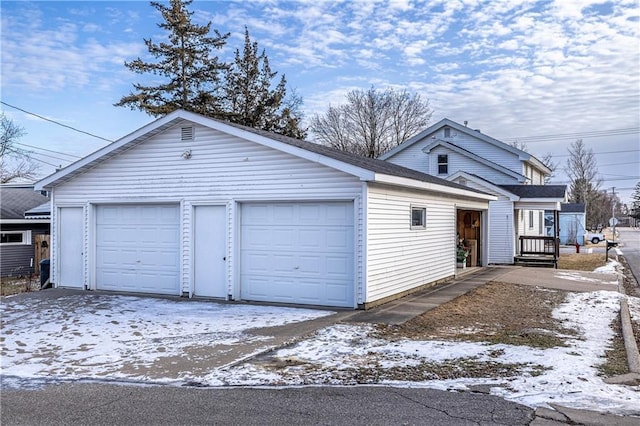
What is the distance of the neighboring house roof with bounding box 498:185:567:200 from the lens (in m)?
23.0

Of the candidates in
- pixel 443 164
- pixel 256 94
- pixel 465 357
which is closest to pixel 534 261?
pixel 443 164

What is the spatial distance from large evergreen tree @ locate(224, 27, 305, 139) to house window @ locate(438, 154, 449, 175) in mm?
12765

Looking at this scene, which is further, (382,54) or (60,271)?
(382,54)

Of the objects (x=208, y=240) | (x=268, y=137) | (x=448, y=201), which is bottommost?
(x=208, y=240)

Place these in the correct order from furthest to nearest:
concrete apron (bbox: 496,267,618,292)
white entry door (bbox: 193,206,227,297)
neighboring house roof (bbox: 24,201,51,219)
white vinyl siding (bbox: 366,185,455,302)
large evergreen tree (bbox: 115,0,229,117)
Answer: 1. large evergreen tree (bbox: 115,0,229,117)
2. neighboring house roof (bbox: 24,201,51,219)
3. concrete apron (bbox: 496,267,618,292)
4. white entry door (bbox: 193,206,227,297)
5. white vinyl siding (bbox: 366,185,455,302)

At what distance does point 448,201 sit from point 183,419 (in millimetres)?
12704

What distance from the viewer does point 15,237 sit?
22609 mm

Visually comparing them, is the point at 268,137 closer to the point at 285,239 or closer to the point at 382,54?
the point at 285,239

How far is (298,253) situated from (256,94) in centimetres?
2685

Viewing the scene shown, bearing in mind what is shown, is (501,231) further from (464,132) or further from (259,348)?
(259,348)

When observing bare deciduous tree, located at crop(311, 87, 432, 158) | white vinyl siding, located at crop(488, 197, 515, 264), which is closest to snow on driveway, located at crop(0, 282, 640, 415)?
white vinyl siding, located at crop(488, 197, 515, 264)

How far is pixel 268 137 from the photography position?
11602 mm

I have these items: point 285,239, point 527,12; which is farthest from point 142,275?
point 527,12

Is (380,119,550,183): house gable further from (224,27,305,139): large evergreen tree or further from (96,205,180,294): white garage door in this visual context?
(96,205,180,294): white garage door
